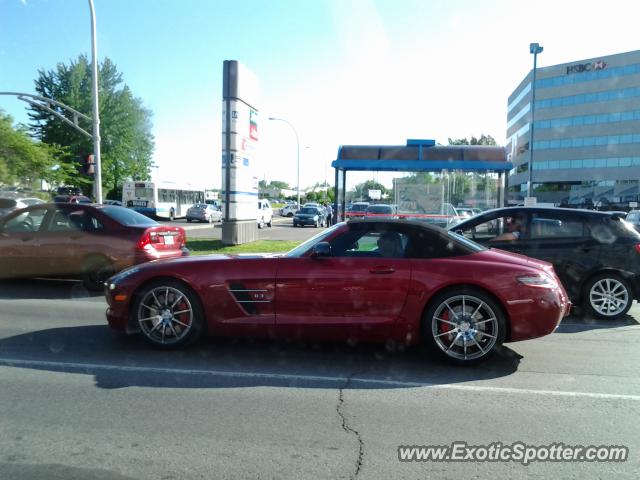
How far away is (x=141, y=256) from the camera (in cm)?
915

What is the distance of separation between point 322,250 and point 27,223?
22.5 ft

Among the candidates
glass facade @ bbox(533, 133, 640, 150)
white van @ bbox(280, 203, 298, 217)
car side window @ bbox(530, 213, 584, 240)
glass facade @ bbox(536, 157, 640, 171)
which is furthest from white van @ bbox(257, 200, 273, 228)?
glass facade @ bbox(533, 133, 640, 150)

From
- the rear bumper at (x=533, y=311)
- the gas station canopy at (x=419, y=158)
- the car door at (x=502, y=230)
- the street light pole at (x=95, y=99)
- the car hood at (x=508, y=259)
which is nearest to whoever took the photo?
the rear bumper at (x=533, y=311)

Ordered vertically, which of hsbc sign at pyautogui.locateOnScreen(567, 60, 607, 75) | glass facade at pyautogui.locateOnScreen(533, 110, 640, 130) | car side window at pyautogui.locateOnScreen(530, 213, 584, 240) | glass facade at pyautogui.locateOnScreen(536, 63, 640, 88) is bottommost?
car side window at pyautogui.locateOnScreen(530, 213, 584, 240)

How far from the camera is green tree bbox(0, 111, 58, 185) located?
3928 cm

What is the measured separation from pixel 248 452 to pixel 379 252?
2589mm

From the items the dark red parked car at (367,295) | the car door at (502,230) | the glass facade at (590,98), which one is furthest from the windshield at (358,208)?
the glass facade at (590,98)

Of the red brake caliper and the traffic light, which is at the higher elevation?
the traffic light

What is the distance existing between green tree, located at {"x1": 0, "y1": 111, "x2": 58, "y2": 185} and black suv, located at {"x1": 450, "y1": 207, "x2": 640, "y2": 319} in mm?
41175

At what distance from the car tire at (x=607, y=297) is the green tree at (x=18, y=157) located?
1657 inches

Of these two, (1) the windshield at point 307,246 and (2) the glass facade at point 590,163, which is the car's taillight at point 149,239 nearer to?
(1) the windshield at point 307,246

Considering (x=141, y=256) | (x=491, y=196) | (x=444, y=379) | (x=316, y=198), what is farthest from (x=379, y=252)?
(x=316, y=198)

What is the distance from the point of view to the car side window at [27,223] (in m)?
9.40

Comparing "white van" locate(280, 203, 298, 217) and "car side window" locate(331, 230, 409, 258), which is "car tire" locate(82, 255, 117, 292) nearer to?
"car side window" locate(331, 230, 409, 258)
